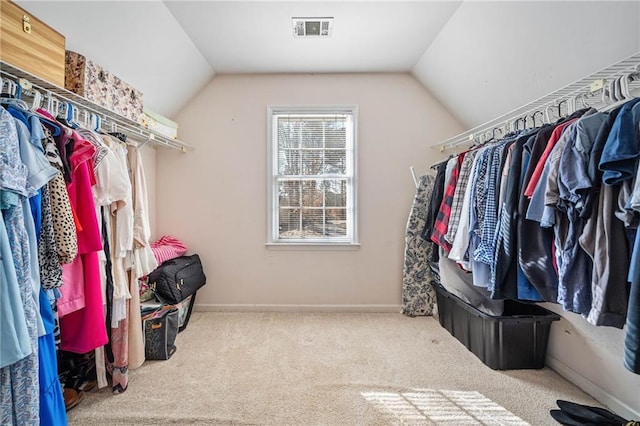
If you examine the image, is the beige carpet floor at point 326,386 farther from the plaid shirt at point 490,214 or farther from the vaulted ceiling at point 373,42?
the vaulted ceiling at point 373,42

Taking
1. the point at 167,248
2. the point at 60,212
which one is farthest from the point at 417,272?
the point at 60,212

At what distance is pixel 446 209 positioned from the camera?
2.03 meters

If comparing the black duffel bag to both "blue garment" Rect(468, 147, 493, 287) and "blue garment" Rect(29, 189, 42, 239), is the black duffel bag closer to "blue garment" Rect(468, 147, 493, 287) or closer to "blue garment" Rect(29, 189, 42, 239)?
"blue garment" Rect(29, 189, 42, 239)

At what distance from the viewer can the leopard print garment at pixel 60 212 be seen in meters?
1.15

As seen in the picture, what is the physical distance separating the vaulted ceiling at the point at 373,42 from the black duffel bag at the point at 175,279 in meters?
1.43

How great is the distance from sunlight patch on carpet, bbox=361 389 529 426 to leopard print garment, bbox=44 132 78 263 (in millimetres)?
1634

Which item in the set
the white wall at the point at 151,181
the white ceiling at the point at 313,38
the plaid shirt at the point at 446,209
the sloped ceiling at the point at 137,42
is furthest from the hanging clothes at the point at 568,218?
the white wall at the point at 151,181

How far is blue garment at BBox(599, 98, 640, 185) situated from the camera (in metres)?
0.91

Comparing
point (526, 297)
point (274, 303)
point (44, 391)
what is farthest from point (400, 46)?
point (44, 391)

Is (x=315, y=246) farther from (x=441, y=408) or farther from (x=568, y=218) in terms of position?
(x=568, y=218)

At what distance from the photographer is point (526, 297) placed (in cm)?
134

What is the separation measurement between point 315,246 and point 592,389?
2155 millimetres

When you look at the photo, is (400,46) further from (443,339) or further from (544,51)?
(443,339)

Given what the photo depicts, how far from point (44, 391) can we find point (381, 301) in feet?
8.10
